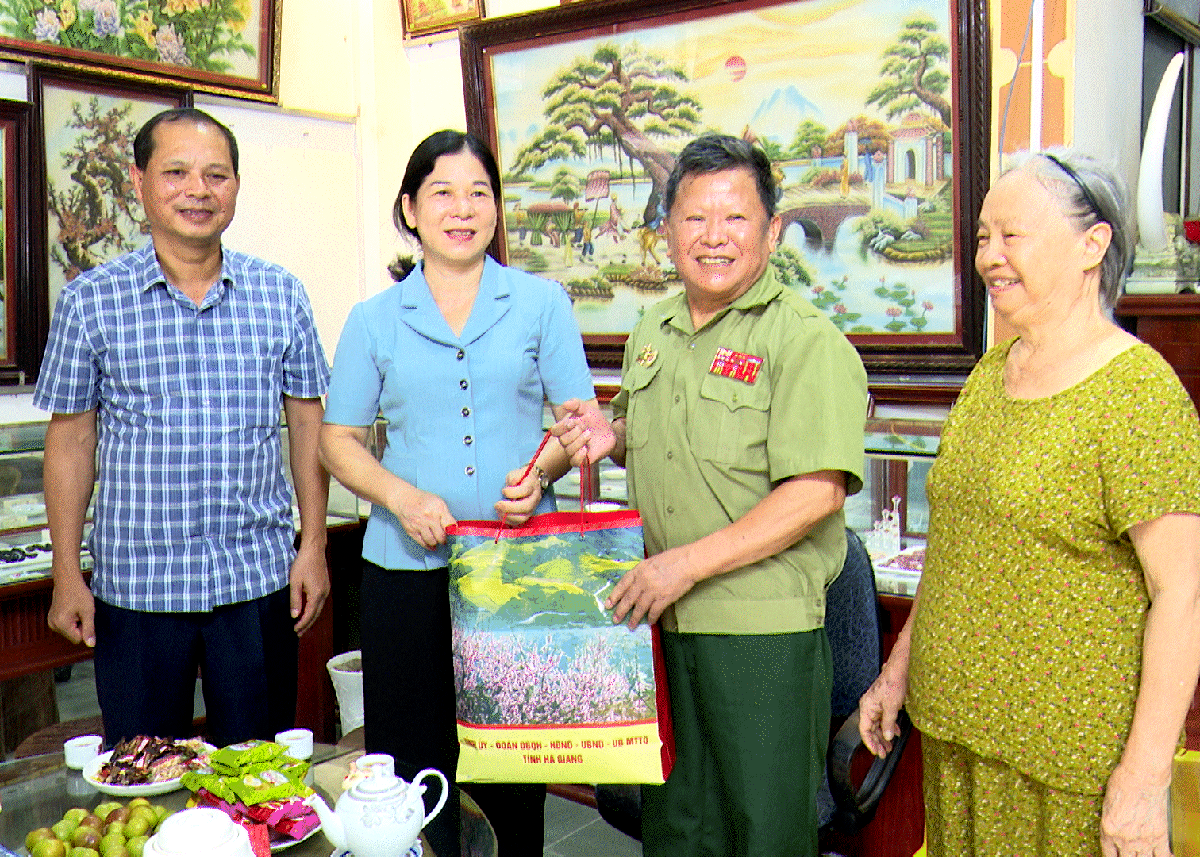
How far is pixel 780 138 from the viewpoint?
9.94ft

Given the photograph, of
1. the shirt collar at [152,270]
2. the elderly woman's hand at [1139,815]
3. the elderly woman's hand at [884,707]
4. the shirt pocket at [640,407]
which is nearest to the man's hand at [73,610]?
the shirt collar at [152,270]

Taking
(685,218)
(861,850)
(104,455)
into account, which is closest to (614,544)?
(685,218)

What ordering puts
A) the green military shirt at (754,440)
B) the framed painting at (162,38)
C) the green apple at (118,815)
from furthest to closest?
1. the framed painting at (162,38)
2. the green military shirt at (754,440)
3. the green apple at (118,815)

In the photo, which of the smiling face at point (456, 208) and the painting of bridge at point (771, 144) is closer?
the smiling face at point (456, 208)

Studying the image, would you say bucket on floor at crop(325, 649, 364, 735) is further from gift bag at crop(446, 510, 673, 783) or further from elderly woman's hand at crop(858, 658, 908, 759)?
elderly woman's hand at crop(858, 658, 908, 759)

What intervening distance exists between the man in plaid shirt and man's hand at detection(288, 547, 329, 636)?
5 cm

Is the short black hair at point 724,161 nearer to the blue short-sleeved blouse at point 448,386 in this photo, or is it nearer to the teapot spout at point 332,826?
the blue short-sleeved blouse at point 448,386

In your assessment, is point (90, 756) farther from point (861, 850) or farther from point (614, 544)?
point (861, 850)

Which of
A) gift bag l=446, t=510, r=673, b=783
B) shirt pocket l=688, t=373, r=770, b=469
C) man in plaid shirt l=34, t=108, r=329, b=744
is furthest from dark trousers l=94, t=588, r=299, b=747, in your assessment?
shirt pocket l=688, t=373, r=770, b=469

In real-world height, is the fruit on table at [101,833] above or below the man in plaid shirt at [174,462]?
below

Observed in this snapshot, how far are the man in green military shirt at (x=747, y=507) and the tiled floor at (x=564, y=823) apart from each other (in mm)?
1313

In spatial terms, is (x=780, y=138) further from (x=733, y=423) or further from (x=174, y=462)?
(x=174, y=462)

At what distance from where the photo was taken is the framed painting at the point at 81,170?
3004mm

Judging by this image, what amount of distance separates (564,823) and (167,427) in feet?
5.68
